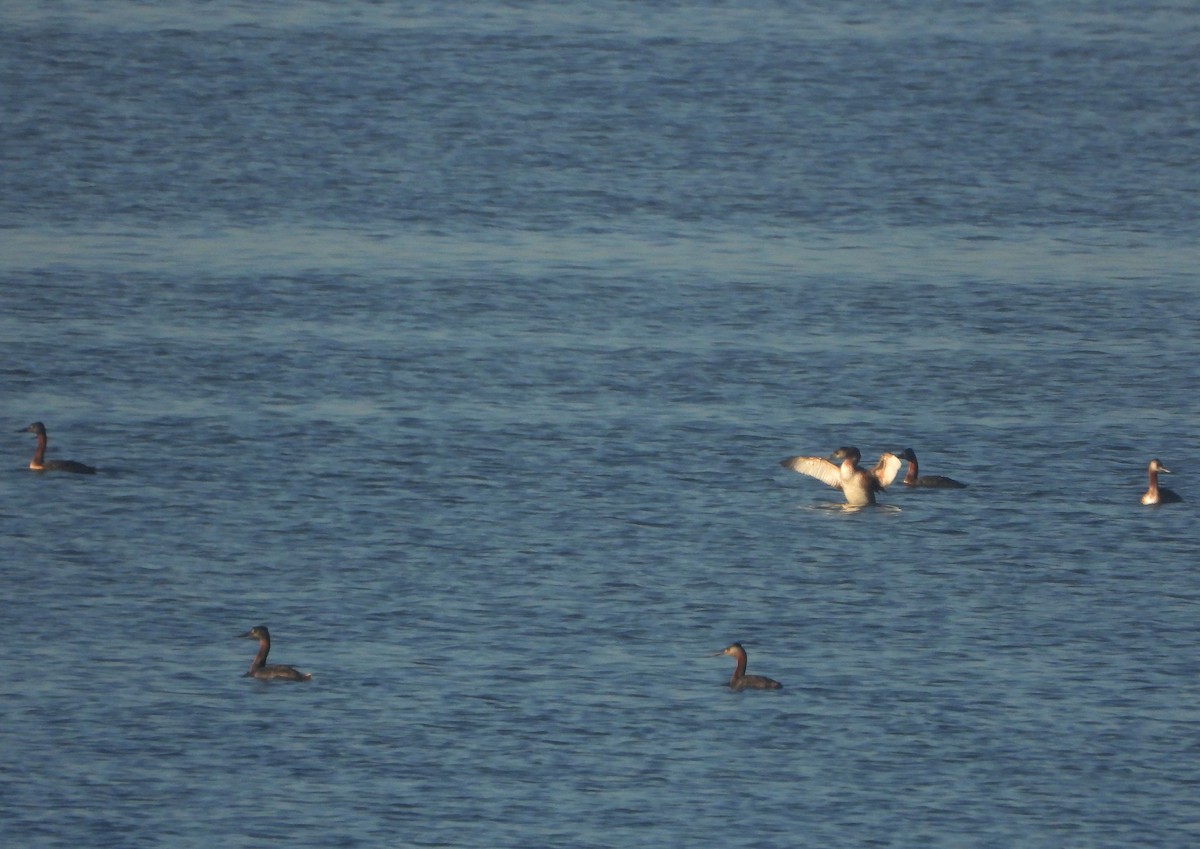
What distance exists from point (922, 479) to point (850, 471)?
141cm

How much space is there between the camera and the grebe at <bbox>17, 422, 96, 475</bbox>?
93.2 ft

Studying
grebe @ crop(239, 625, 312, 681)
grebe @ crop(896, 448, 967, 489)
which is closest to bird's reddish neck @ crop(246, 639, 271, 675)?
grebe @ crop(239, 625, 312, 681)

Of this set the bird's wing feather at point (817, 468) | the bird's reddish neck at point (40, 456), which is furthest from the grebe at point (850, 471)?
the bird's reddish neck at point (40, 456)

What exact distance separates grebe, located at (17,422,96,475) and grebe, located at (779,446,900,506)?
8.31 metres

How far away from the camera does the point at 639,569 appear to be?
1007 inches

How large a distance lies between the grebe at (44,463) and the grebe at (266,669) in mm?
7044

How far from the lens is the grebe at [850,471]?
27.9m

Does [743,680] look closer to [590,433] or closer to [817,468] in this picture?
[817,468]

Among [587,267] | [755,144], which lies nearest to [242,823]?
[587,267]

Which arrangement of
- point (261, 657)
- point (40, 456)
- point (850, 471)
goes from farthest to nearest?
point (40, 456), point (850, 471), point (261, 657)

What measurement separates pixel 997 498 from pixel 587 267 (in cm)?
1377

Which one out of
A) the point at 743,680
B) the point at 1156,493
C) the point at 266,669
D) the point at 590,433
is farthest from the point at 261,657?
the point at 1156,493

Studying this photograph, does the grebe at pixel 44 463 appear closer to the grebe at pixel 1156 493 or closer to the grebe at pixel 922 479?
the grebe at pixel 922 479

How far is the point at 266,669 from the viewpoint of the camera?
21859mm
